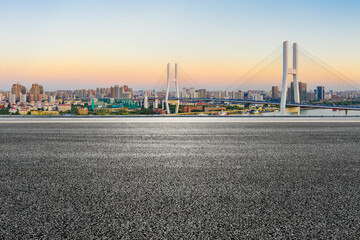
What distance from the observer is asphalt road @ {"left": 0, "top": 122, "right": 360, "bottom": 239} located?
7.45 feet

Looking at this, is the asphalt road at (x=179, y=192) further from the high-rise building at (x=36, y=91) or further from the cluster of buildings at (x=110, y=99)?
the high-rise building at (x=36, y=91)

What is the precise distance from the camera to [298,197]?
9.73ft

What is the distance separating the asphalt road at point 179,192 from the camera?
2.27m

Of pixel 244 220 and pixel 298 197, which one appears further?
pixel 298 197

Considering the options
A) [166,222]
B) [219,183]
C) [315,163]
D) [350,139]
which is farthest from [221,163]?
[350,139]

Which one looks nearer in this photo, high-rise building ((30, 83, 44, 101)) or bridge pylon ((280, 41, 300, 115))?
bridge pylon ((280, 41, 300, 115))

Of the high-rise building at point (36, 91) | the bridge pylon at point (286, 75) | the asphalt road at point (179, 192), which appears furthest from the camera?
the high-rise building at point (36, 91)

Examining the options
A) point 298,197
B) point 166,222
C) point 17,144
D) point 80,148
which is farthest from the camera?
point 17,144

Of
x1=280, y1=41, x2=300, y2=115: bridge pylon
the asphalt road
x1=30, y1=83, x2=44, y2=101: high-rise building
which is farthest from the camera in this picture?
x1=30, y1=83, x2=44, y2=101: high-rise building

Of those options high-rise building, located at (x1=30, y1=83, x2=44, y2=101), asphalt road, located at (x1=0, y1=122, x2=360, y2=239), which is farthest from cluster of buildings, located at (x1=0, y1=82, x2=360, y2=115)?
asphalt road, located at (x1=0, y1=122, x2=360, y2=239)

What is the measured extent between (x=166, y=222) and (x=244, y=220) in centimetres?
68

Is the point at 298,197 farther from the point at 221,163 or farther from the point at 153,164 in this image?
the point at 153,164

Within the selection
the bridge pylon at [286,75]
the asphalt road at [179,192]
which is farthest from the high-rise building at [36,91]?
the asphalt road at [179,192]

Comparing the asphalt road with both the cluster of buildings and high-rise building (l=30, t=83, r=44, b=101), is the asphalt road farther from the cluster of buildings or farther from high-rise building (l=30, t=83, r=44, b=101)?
high-rise building (l=30, t=83, r=44, b=101)
